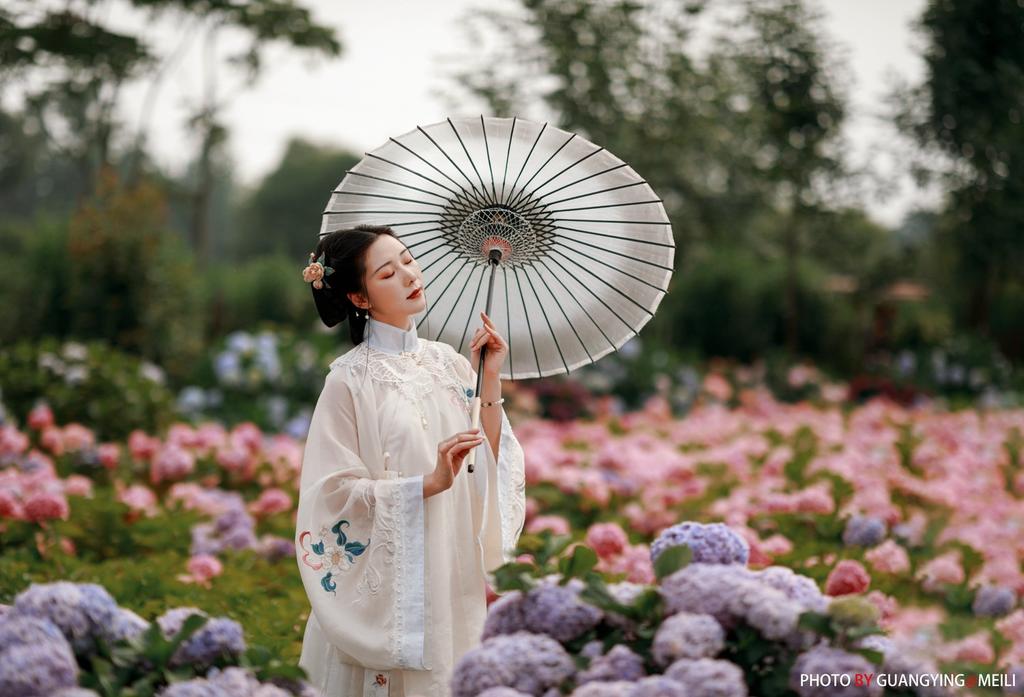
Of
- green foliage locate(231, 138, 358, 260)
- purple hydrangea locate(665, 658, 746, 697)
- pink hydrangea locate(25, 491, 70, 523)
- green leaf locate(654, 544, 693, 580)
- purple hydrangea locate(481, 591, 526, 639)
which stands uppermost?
green foliage locate(231, 138, 358, 260)

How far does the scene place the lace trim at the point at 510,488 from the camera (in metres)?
2.62

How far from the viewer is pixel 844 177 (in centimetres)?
1130

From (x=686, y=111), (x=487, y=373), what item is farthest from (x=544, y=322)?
(x=686, y=111)

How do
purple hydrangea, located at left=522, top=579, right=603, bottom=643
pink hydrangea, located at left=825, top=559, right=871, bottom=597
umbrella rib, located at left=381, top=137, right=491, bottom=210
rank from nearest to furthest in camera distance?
purple hydrangea, located at left=522, top=579, right=603, bottom=643
umbrella rib, located at left=381, top=137, right=491, bottom=210
pink hydrangea, located at left=825, top=559, right=871, bottom=597

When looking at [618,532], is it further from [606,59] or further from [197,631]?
[606,59]

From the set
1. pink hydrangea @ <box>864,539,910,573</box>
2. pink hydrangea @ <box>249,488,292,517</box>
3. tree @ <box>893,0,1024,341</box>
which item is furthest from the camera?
tree @ <box>893,0,1024,341</box>

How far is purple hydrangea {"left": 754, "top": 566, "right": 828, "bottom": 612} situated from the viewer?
1830 mm

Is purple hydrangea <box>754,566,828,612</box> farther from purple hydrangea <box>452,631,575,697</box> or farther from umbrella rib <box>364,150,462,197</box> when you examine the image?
umbrella rib <box>364,150,462,197</box>

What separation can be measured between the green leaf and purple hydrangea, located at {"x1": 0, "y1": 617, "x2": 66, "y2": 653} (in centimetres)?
101

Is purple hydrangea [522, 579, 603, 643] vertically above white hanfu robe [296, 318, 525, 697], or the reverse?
white hanfu robe [296, 318, 525, 697]

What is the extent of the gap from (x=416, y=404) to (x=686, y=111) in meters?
9.58

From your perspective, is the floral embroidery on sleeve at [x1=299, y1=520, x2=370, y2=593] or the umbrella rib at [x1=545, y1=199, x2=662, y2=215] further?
the umbrella rib at [x1=545, y1=199, x2=662, y2=215]

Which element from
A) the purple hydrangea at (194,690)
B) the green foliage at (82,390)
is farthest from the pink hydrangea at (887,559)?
the green foliage at (82,390)

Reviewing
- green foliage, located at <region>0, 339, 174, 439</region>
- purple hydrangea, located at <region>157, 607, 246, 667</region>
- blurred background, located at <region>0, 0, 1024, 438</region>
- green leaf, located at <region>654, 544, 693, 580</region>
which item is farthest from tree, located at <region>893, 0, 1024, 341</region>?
purple hydrangea, located at <region>157, 607, 246, 667</region>
